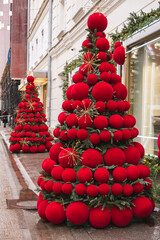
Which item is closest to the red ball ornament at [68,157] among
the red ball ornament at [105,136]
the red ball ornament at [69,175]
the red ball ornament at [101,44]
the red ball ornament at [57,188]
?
the red ball ornament at [69,175]

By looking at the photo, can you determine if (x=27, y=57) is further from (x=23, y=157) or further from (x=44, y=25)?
(x=23, y=157)

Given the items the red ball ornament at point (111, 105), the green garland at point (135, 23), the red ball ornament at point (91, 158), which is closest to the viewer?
the red ball ornament at point (91, 158)

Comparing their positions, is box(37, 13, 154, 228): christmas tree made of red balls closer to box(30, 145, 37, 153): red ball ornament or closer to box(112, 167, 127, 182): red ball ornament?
box(112, 167, 127, 182): red ball ornament

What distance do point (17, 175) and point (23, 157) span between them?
331 centimetres

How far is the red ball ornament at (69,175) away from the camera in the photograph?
4367mm

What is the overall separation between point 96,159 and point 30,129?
878 cm

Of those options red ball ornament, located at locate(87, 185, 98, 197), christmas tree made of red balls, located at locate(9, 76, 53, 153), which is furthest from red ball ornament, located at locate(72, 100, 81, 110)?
christmas tree made of red balls, located at locate(9, 76, 53, 153)

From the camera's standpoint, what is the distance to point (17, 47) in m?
29.5

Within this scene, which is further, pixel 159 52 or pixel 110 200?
pixel 159 52

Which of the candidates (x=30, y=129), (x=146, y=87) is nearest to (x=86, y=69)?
(x=146, y=87)

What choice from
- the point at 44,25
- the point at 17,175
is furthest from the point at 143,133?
the point at 44,25

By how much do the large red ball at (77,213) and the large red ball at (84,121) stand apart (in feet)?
2.99

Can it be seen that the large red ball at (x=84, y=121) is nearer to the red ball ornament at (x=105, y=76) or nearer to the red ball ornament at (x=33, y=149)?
the red ball ornament at (x=105, y=76)

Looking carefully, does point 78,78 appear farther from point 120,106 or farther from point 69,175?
point 69,175
